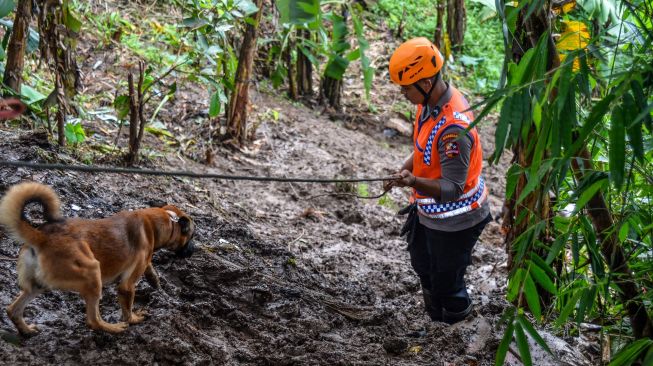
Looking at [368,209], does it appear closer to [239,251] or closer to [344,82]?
[239,251]

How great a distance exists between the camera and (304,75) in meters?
11.6

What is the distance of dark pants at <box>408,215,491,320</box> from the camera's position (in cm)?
525

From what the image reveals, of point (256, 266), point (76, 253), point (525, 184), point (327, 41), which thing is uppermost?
point (327, 41)

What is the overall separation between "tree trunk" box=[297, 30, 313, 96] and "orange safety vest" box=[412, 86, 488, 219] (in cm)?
636

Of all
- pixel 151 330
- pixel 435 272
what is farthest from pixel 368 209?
pixel 151 330

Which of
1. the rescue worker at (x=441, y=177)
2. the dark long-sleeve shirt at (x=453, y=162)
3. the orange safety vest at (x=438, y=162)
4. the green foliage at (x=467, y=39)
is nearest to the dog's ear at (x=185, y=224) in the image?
the rescue worker at (x=441, y=177)

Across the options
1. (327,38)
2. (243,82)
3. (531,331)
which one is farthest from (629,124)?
(327,38)

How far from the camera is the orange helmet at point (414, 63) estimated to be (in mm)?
4953

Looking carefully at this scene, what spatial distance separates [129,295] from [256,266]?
5.31 feet

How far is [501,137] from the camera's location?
10.7 ft

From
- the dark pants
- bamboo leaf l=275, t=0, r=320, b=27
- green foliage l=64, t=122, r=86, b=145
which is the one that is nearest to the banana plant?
bamboo leaf l=275, t=0, r=320, b=27

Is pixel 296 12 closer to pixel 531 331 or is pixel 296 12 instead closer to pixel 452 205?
pixel 452 205

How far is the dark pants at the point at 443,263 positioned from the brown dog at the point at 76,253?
2012 mm

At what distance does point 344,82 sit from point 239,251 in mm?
7058
